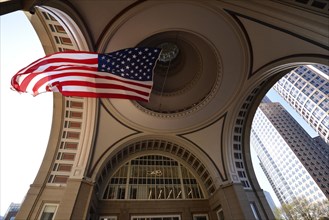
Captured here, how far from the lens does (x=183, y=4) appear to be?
10.1 metres

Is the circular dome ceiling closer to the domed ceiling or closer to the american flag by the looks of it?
the domed ceiling

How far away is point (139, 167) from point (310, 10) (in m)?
17.3

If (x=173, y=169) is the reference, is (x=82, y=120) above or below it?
above

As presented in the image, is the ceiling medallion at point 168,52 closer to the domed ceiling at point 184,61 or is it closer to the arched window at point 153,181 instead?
the domed ceiling at point 184,61

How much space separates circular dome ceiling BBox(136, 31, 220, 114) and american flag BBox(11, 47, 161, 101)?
647cm

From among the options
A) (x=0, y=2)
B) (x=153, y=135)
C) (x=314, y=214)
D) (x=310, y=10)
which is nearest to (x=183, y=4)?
(x=310, y=10)

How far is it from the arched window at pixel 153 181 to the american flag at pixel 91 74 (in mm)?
11173

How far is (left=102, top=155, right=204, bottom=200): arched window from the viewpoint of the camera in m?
16.1

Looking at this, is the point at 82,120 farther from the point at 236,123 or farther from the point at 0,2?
the point at 236,123

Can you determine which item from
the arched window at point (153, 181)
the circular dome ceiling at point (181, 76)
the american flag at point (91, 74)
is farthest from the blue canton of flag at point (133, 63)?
the arched window at point (153, 181)

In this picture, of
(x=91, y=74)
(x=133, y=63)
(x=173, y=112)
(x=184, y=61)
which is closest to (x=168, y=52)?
(x=184, y=61)

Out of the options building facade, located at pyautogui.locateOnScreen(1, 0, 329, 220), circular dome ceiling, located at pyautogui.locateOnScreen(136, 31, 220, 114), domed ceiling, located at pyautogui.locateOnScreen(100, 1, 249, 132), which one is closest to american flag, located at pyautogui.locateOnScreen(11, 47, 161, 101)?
building facade, located at pyautogui.locateOnScreen(1, 0, 329, 220)

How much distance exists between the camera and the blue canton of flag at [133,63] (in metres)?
8.38

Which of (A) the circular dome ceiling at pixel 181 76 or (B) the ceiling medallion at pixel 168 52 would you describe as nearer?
(A) the circular dome ceiling at pixel 181 76
